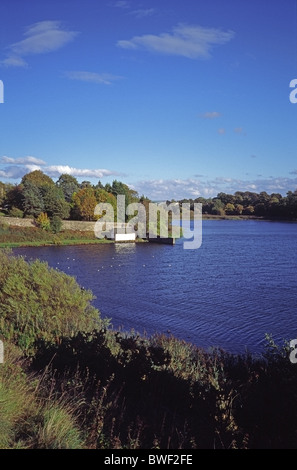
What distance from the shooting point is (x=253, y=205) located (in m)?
158

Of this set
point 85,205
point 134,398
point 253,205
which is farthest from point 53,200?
point 253,205

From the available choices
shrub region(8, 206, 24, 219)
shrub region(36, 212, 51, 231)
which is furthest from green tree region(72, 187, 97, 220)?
shrub region(8, 206, 24, 219)

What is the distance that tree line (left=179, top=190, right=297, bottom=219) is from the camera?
134250 millimetres

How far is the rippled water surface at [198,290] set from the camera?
19.8 meters

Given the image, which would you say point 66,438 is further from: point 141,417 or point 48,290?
point 48,290

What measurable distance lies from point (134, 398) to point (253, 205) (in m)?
156

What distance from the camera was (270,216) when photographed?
143 meters

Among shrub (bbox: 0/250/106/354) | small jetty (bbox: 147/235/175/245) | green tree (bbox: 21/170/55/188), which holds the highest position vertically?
green tree (bbox: 21/170/55/188)

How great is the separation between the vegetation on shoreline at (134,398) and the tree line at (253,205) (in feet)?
419

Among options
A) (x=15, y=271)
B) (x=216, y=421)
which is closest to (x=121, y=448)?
(x=216, y=421)

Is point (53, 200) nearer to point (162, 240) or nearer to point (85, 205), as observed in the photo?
point (85, 205)

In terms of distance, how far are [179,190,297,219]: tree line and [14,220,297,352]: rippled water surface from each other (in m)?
83.5

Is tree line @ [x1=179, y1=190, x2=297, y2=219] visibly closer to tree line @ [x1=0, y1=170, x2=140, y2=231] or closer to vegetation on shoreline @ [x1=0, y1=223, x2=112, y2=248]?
tree line @ [x1=0, y1=170, x2=140, y2=231]
